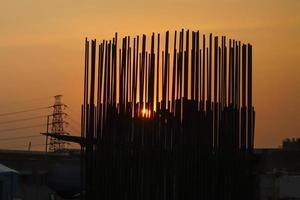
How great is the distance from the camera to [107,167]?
11844 millimetres

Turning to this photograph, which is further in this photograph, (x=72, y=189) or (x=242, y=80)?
(x=72, y=189)

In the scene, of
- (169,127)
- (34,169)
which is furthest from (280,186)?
(169,127)

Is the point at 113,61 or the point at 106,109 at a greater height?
the point at 113,61

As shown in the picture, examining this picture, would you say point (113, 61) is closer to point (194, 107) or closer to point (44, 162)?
point (194, 107)

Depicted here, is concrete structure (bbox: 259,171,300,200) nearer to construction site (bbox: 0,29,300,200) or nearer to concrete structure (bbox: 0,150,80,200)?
concrete structure (bbox: 0,150,80,200)

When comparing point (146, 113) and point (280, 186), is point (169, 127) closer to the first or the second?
point (146, 113)

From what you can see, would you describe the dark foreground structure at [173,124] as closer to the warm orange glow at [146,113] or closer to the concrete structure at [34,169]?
the warm orange glow at [146,113]

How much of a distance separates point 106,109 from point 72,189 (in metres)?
4.24

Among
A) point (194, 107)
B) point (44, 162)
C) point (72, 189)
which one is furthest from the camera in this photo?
point (44, 162)

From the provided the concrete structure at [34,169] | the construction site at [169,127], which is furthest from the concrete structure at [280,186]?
the construction site at [169,127]

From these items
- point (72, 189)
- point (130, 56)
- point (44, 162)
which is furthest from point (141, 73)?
point (44, 162)

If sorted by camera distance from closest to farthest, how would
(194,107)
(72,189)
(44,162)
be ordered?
(194,107)
(72,189)
(44,162)

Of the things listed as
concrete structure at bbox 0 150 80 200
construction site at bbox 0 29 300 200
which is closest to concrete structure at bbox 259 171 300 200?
concrete structure at bbox 0 150 80 200

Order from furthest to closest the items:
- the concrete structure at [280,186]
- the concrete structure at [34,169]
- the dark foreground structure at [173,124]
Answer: the concrete structure at [280,186] → the concrete structure at [34,169] → the dark foreground structure at [173,124]
